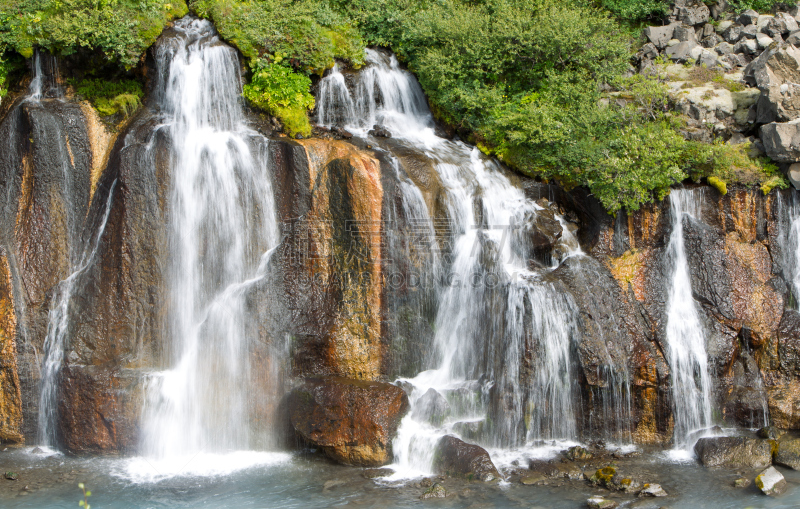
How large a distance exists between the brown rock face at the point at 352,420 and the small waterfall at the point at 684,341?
503cm

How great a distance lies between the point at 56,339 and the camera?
11.0 m

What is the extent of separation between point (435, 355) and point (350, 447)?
2.42 metres

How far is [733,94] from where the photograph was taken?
13906 mm

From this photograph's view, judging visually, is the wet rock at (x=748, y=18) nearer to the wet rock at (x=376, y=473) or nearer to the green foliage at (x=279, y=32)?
the green foliage at (x=279, y=32)

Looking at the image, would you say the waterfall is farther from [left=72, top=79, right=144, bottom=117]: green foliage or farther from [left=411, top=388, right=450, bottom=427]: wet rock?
[left=411, top=388, right=450, bottom=427]: wet rock

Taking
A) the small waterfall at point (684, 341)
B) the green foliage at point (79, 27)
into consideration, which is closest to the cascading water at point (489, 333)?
the small waterfall at point (684, 341)

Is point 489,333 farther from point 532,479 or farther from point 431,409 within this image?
point 532,479

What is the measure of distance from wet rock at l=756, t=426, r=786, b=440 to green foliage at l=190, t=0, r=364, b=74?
1149cm

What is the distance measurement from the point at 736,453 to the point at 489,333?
440 centimetres

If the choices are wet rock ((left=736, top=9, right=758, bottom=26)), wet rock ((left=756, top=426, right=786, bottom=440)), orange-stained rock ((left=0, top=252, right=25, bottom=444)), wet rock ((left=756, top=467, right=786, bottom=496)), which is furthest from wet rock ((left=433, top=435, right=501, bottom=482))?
wet rock ((left=736, top=9, right=758, bottom=26))

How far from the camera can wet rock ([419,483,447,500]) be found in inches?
362

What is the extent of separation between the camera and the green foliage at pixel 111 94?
12.6m

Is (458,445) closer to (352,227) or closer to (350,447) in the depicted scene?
(350,447)

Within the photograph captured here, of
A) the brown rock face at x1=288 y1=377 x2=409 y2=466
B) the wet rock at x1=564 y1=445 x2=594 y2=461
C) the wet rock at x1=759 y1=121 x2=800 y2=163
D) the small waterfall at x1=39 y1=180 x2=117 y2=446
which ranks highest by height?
the wet rock at x1=759 y1=121 x2=800 y2=163
